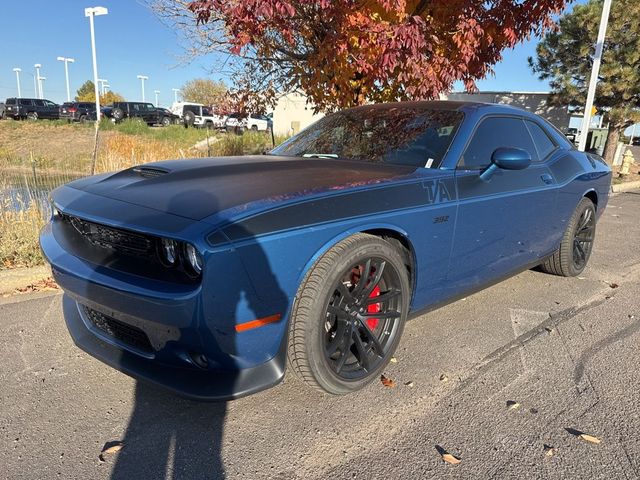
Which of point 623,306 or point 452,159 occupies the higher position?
point 452,159

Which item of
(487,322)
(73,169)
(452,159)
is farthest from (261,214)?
(73,169)

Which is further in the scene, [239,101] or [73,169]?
[73,169]

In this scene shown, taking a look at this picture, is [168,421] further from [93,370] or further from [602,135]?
[602,135]

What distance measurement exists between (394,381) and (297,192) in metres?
1.24

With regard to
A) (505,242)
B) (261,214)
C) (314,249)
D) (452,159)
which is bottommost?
(505,242)

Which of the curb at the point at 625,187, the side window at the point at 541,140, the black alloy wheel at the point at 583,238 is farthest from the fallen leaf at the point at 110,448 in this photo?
the curb at the point at 625,187

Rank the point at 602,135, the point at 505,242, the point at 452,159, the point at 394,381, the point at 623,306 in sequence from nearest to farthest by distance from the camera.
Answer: the point at 394,381, the point at 452,159, the point at 505,242, the point at 623,306, the point at 602,135

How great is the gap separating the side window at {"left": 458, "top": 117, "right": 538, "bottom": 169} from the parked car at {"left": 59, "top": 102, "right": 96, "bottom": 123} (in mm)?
36099

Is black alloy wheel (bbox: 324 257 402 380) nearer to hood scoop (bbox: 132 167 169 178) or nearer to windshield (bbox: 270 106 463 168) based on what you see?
windshield (bbox: 270 106 463 168)

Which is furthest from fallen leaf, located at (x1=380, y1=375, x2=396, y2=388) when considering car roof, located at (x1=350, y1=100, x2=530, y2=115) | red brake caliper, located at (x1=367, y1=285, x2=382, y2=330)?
car roof, located at (x1=350, y1=100, x2=530, y2=115)

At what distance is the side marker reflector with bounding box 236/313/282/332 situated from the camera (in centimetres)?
209

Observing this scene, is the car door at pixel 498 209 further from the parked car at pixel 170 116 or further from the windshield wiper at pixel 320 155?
the parked car at pixel 170 116

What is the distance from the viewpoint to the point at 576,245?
475 centimetres

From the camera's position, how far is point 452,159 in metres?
3.15
